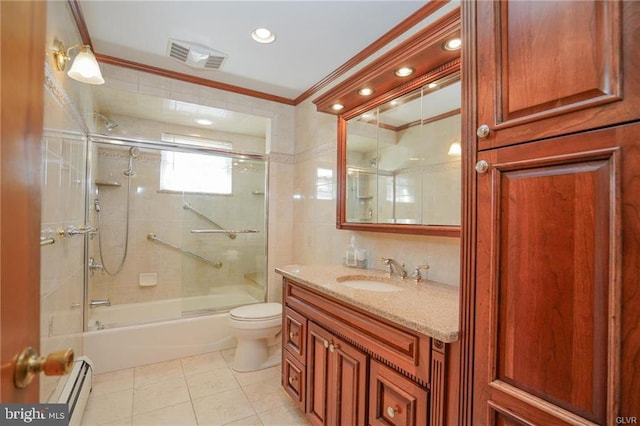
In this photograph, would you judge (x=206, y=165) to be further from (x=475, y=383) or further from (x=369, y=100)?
(x=475, y=383)

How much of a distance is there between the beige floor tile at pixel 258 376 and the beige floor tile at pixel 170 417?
42 centimetres

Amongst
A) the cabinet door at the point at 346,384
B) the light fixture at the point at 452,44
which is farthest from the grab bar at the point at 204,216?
the light fixture at the point at 452,44

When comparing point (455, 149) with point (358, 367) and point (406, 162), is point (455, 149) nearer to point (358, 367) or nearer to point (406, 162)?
point (406, 162)

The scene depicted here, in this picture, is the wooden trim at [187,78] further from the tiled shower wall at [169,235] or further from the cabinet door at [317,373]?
the cabinet door at [317,373]

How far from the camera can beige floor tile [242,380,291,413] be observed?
1.95 m

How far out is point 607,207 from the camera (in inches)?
24.2

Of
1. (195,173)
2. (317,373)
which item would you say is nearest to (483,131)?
(317,373)

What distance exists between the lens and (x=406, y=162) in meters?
1.84

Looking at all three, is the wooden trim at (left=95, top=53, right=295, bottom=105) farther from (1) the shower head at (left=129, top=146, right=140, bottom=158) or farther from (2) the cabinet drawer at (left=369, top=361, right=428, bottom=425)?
(2) the cabinet drawer at (left=369, top=361, right=428, bottom=425)

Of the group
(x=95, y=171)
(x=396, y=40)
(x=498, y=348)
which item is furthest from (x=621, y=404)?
(x=95, y=171)

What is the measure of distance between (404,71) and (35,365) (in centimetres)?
186

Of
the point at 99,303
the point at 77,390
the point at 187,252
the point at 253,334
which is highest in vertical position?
the point at 187,252

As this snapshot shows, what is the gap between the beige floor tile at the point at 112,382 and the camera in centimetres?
209

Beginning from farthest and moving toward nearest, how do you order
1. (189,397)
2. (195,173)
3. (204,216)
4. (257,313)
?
1. (204,216)
2. (195,173)
3. (257,313)
4. (189,397)
